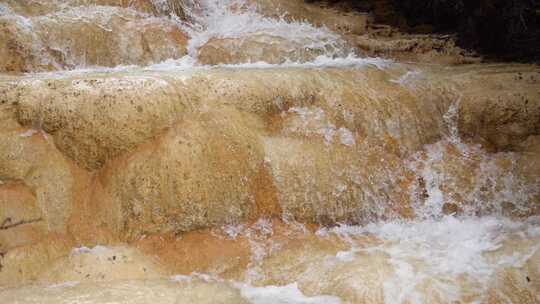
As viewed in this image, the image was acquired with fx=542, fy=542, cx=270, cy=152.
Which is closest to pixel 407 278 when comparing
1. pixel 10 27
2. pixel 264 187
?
pixel 264 187

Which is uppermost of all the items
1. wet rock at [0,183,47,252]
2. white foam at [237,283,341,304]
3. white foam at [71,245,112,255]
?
wet rock at [0,183,47,252]

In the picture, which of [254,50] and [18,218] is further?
[254,50]

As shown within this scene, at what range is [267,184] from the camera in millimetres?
5789

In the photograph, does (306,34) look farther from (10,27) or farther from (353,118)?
(10,27)

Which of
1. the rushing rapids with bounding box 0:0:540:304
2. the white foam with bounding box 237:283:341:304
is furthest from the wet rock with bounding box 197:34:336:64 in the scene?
the white foam with bounding box 237:283:341:304

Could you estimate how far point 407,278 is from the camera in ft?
15.6

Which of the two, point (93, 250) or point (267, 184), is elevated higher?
point (267, 184)

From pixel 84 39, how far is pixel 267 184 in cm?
383

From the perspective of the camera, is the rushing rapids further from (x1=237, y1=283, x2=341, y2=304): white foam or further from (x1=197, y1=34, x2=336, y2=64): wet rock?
(x1=197, y1=34, x2=336, y2=64): wet rock

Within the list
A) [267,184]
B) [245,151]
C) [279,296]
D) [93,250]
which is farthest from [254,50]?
[279,296]

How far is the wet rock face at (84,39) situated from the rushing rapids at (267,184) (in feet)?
0.15

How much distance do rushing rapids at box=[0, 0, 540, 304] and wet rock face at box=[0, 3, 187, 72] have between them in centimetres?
5

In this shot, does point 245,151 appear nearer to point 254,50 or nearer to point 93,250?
point 93,250

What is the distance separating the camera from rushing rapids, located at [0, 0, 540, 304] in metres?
4.86
